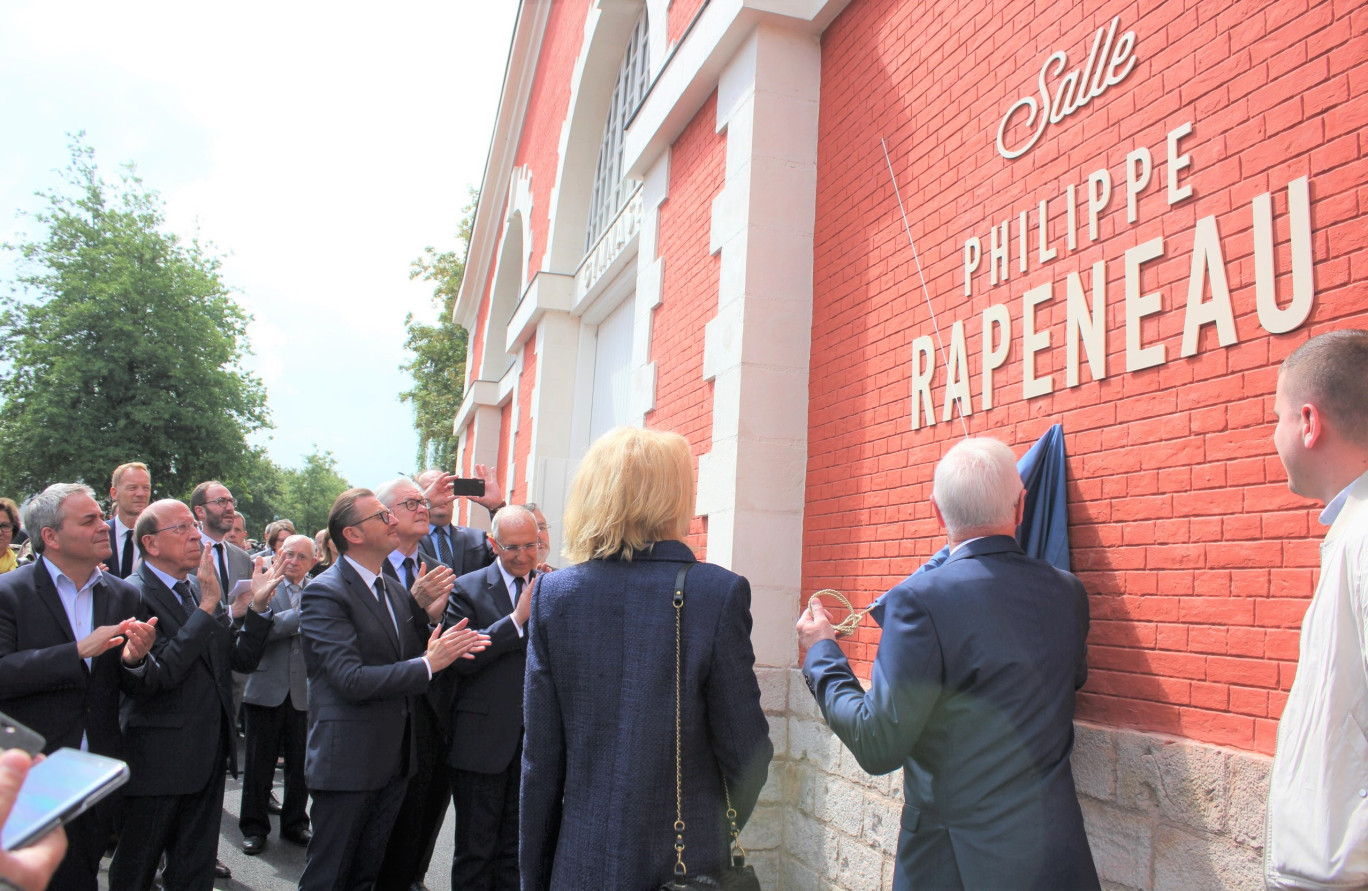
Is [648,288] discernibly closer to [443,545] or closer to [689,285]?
[689,285]

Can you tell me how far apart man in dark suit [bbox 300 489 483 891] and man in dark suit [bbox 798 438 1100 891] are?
219 cm

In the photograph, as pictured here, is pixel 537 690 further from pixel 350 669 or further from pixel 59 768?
pixel 350 669

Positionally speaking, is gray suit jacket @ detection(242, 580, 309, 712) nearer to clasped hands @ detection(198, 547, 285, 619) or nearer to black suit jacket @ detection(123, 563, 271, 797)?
clasped hands @ detection(198, 547, 285, 619)

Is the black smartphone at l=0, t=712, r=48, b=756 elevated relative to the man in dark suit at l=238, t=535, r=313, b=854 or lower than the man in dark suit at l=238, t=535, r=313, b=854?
elevated

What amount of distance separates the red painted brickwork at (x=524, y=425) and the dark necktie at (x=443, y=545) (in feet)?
20.6

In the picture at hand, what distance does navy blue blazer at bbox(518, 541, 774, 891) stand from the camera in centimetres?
235

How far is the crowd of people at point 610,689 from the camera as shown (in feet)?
6.48

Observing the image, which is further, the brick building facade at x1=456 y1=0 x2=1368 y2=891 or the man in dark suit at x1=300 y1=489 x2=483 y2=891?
the man in dark suit at x1=300 y1=489 x2=483 y2=891

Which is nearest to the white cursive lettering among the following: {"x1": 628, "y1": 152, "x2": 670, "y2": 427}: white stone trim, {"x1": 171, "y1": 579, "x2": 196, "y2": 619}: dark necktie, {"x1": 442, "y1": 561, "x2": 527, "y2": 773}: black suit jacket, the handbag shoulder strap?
the handbag shoulder strap

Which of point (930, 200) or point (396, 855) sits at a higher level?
point (930, 200)

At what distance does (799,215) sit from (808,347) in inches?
32.1

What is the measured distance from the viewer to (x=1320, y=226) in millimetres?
2609

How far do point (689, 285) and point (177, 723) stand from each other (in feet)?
13.5

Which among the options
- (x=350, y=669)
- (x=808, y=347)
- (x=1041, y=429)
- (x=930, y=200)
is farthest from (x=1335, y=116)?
(x=350, y=669)
